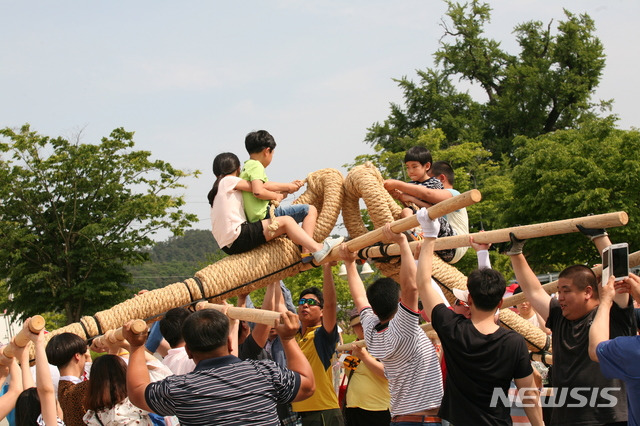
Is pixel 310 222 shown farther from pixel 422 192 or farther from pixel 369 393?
pixel 369 393

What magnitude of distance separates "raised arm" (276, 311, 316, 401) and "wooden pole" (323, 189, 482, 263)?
101 cm

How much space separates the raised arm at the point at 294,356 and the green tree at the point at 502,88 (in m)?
36.7

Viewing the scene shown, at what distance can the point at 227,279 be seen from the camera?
5.83m

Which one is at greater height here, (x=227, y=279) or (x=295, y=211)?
(x=295, y=211)

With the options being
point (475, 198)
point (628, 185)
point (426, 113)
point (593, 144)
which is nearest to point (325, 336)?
point (475, 198)

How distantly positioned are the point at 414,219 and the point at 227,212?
1.96 m

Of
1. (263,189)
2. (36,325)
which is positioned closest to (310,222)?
(263,189)

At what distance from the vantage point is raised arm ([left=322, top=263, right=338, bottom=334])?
526 cm

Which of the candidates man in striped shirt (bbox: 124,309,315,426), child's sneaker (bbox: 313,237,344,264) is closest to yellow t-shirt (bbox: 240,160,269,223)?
child's sneaker (bbox: 313,237,344,264)

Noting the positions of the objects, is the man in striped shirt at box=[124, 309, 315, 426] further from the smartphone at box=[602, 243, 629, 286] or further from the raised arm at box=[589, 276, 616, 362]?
the smartphone at box=[602, 243, 629, 286]

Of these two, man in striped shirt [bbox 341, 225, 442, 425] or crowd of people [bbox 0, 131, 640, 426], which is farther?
man in striped shirt [bbox 341, 225, 442, 425]

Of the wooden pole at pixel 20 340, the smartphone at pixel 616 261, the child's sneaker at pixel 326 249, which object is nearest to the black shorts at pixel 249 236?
the child's sneaker at pixel 326 249

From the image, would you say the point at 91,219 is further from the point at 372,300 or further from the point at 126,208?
the point at 372,300

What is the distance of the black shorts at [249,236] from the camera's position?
587cm
